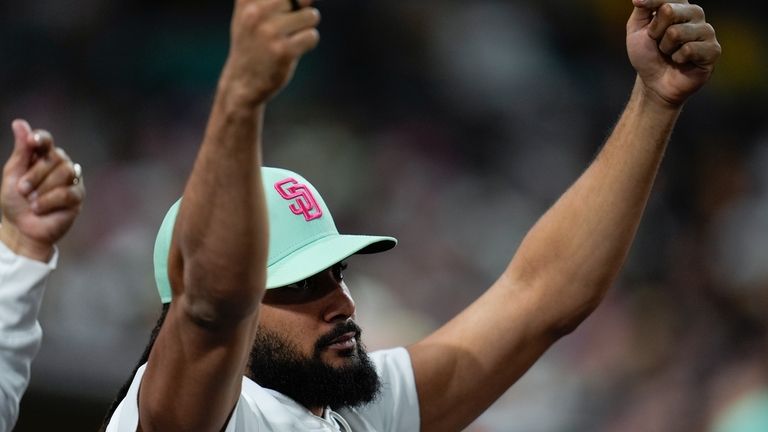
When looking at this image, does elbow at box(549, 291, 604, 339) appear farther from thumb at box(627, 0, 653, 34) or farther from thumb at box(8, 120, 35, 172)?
thumb at box(8, 120, 35, 172)

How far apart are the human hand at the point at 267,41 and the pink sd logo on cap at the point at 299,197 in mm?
826

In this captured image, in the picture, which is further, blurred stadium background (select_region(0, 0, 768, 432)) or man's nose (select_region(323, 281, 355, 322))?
blurred stadium background (select_region(0, 0, 768, 432))

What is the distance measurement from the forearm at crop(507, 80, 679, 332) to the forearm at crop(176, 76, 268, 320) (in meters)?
1.08

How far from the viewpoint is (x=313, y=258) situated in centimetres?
276

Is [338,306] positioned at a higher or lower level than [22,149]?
lower

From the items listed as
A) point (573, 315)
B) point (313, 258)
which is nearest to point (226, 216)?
point (313, 258)

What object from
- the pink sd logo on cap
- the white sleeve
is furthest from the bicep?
the white sleeve

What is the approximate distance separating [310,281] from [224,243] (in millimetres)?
689

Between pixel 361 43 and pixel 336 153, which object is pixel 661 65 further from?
pixel 361 43

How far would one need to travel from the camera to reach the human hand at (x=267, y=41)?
1.99 meters

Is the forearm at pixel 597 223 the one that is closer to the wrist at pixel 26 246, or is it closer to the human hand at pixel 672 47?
the human hand at pixel 672 47

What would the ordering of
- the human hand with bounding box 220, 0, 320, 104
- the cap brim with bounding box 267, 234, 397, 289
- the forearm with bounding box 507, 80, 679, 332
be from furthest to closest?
the forearm with bounding box 507, 80, 679, 332 → the cap brim with bounding box 267, 234, 397, 289 → the human hand with bounding box 220, 0, 320, 104

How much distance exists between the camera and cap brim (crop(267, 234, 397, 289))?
271 cm

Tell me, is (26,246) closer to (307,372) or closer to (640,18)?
(307,372)
